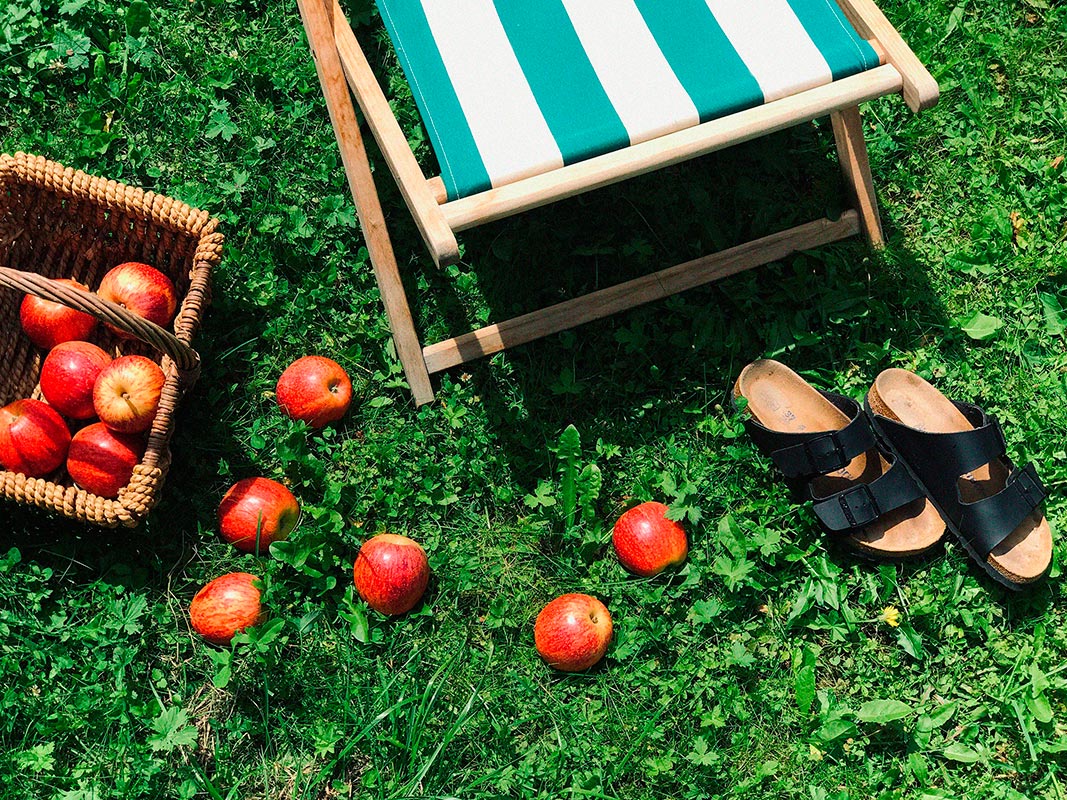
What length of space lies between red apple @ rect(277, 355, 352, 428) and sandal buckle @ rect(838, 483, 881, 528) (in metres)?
1.34

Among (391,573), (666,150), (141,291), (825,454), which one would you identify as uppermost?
(666,150)

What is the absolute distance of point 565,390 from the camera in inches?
110

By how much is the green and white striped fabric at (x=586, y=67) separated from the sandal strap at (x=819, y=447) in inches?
34.2

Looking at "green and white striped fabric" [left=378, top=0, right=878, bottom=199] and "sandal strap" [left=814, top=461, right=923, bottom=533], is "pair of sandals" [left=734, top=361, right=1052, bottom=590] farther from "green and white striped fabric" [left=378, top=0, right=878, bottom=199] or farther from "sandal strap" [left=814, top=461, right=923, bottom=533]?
"green and white striped fabric" [left=378, top=0, right=878, bottom=199]

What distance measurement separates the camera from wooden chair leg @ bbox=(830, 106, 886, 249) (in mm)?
2789

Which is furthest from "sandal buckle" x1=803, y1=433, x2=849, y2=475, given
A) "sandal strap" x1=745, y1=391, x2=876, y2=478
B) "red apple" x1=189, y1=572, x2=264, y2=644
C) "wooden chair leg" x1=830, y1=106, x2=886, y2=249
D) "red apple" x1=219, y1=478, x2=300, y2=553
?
"red apple" x1=189, y1=572, x2=264, y2=644

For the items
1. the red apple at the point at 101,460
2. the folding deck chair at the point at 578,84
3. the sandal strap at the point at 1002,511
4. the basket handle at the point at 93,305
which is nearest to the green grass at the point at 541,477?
the sandal strap at the point at 1002,511

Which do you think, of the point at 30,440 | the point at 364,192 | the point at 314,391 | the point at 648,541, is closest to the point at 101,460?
the point at 30,440

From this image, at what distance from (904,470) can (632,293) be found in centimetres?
87

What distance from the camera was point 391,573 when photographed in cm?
246

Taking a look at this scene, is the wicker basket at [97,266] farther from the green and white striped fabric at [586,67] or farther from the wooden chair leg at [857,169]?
the wooden chair leg at [857,169]

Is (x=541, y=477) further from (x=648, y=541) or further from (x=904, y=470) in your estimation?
(x=904, y=470)

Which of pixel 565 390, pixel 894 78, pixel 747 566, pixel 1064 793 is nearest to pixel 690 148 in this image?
pixel 894 78

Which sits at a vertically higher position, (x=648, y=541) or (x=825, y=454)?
(x=825, y=454)
